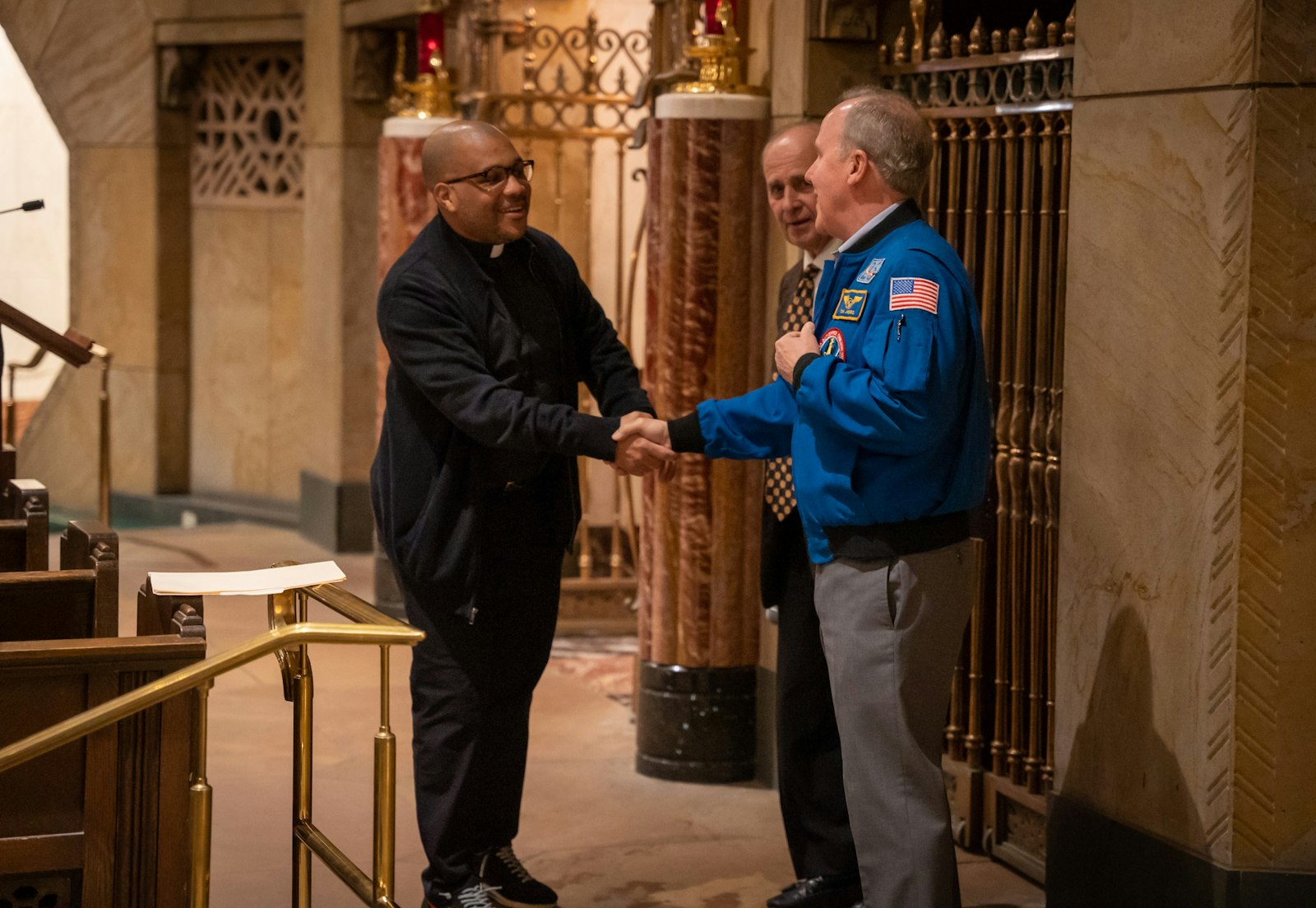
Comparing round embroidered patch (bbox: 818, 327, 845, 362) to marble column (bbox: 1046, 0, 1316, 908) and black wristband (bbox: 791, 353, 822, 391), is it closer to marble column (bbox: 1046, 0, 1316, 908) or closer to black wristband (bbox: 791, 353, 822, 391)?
black wristband (bbox: 791, 353, 822, 391)

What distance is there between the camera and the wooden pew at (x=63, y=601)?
10.7ft

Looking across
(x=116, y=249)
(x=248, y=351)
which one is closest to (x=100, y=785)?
(x=248, y=351)

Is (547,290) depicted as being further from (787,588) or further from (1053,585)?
(1053,585)

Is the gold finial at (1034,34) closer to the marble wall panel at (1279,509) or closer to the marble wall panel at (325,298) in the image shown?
the marble wall panel at (1279,509)

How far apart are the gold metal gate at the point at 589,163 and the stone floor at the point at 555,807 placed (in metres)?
0.53

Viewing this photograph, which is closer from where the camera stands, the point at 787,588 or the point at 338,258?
the point at 787,588

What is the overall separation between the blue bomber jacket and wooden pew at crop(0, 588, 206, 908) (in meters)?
1.14

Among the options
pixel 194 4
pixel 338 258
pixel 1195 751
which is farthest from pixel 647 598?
pixel 194 4

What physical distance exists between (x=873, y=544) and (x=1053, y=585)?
49.7 inches

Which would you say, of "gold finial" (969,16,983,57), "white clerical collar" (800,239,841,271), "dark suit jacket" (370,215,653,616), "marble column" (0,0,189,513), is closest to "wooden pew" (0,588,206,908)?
"dark suit jacket" (370,215,653,616)

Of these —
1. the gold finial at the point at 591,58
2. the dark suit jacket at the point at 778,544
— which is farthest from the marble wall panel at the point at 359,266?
the dark suit jacket at the point at 778,544

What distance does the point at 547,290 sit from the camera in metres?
3.95

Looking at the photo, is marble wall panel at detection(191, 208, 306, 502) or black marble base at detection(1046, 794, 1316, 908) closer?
black marble base at detection(1046, 794, 1316, 908)

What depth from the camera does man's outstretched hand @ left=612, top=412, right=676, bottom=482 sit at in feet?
12.4
